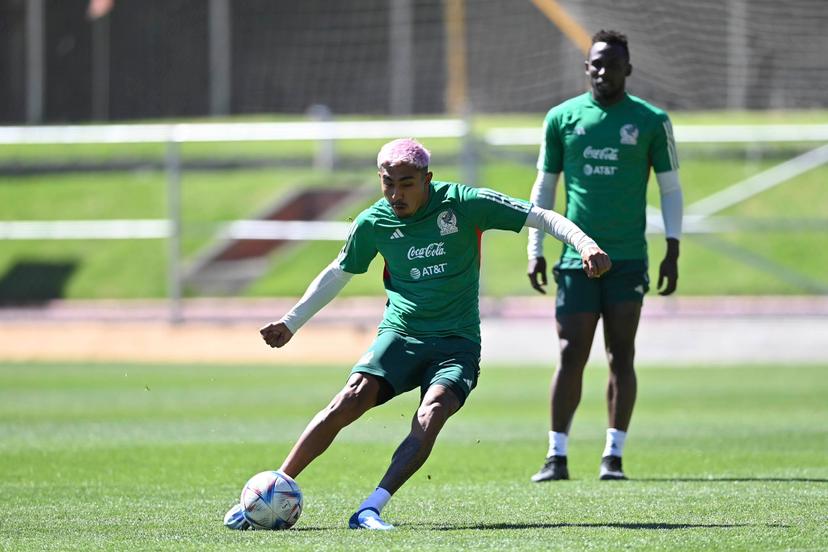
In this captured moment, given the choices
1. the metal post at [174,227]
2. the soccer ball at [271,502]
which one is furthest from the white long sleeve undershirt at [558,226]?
the metal post at [174,227]

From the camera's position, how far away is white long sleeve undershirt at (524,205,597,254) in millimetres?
7668

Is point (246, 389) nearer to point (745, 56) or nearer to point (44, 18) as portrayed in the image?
point (745, 56)

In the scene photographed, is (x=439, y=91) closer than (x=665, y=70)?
No

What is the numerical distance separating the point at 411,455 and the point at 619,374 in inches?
110

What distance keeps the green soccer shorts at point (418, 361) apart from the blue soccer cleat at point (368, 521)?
0.75 m

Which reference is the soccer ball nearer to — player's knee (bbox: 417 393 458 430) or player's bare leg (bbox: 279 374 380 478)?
player's bare leg (bbox: 279 374 380 478)

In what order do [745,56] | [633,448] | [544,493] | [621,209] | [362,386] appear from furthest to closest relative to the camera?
[745,56], [633,448], [621,209], [544,493], [362,386]

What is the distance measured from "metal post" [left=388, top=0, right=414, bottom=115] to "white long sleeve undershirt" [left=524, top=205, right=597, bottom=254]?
18.6 metres

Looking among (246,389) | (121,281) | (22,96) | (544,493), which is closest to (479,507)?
(544,493)

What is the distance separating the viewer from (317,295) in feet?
26.3

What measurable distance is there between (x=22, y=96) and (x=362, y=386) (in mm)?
27686

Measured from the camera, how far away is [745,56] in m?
19.3

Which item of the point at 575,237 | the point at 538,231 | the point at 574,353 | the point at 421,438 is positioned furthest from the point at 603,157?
the point at 421,438

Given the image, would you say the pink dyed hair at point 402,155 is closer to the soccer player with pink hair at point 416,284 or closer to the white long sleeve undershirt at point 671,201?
the soccer player with pink hair at point 416,284
